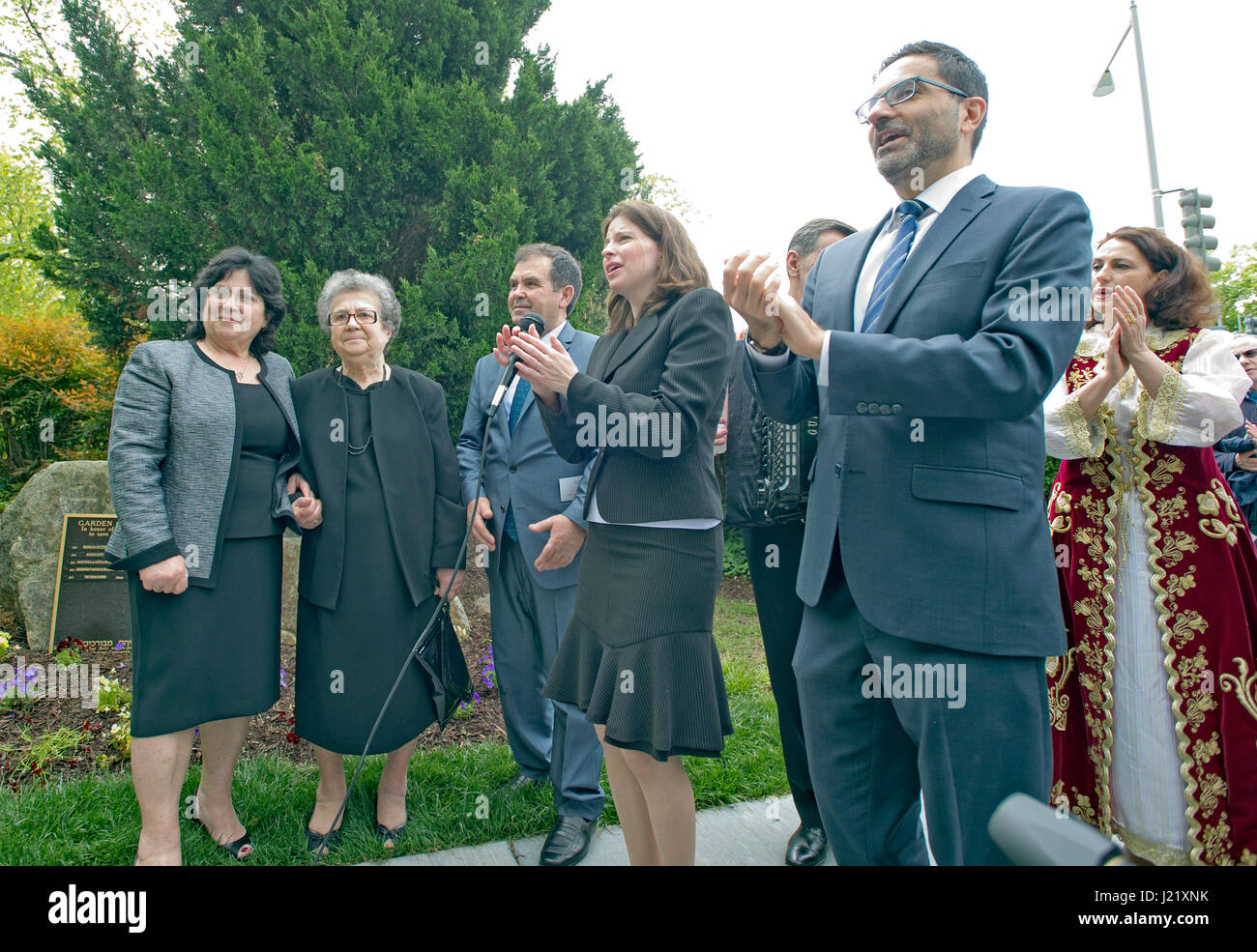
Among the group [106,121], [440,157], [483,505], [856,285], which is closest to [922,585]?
[856,285]

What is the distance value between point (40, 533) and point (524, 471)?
4.21m

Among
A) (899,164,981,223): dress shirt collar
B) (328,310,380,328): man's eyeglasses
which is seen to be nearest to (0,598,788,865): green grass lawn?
(328,310,380,328): man's eyeglasses

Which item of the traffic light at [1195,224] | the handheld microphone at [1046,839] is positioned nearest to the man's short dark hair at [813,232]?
the handheld microphone at [1046,839]

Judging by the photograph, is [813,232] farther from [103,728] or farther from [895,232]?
[103,728]

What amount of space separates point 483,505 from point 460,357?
10.3 ft

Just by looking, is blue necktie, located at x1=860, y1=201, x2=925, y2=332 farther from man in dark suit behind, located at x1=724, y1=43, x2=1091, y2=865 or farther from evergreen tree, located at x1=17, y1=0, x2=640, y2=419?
evergreen tree, located at x1=17, y1=0, x2=640, y2=419

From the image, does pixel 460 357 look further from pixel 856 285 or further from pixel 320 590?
pixel 856 285

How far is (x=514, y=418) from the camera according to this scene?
11.1ft

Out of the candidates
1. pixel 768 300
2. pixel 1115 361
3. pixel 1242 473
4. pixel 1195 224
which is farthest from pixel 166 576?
pixel 1195 224

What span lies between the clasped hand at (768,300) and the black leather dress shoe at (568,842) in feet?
7.00

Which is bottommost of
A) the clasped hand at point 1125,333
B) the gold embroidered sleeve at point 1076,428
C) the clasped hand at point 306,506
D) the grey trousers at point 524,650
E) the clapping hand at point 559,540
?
the grey trousers at point 524,650

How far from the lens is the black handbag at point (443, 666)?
298 cm

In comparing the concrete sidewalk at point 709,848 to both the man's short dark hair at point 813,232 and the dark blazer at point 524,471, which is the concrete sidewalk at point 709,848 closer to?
the dark blazer at point 524,471

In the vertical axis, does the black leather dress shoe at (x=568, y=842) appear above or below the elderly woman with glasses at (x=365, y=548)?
below
